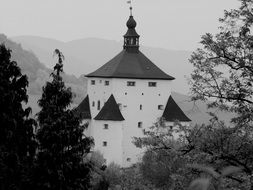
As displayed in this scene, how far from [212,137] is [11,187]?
10315mm

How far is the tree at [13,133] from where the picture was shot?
77.1ft

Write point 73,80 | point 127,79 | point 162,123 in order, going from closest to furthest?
1. point 162,123
2. point 127,79
3. point 73,80

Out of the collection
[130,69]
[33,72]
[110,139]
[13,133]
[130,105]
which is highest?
[33,72]

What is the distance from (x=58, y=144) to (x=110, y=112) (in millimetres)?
45867

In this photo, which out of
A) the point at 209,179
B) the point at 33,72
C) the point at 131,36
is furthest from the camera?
the point at 33,72

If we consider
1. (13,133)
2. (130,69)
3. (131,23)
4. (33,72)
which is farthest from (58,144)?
(33,72)

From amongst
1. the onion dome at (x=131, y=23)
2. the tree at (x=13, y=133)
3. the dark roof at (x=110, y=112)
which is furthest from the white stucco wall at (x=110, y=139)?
the tree at (x=13, y=133)

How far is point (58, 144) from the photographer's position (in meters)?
24.0

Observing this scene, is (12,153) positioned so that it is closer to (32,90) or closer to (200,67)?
(200,67)

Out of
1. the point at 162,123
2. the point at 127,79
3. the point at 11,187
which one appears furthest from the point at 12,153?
the point at 127,79

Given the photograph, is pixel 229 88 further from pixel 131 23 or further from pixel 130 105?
pixel 131 23

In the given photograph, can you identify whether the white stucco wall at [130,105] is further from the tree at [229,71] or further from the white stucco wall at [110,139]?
the tree at [229,71]

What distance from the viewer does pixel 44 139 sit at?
2386 centimetres

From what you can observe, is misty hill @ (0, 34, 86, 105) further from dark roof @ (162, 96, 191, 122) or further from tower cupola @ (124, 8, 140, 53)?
dark roof @ (162, 96, 191, 122)
